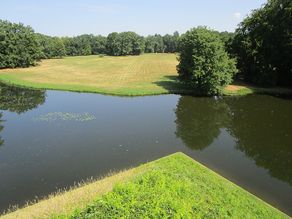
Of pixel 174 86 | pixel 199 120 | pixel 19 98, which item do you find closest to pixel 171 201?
pixel 199 120

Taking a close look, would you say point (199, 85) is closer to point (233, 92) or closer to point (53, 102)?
point (233, 92)

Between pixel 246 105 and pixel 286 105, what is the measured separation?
15.3ft

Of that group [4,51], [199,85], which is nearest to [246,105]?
[199,85]

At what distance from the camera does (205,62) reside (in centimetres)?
3631

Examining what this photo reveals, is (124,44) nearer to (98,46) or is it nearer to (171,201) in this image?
(98,46)

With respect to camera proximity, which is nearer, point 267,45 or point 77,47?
point 267,45

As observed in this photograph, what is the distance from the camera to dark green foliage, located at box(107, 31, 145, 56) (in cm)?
12456

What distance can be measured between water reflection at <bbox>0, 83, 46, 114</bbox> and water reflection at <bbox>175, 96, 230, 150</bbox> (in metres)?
17.2

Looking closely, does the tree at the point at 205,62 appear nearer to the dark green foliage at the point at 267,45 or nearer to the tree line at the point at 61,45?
the dark green foliage at the point at 267,45

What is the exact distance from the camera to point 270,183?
54.6 ft

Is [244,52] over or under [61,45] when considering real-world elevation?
over

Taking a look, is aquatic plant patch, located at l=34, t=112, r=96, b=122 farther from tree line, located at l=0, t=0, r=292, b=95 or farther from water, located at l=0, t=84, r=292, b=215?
tree line, located at l=0, t=0, r=292, b=95

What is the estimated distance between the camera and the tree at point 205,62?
36.0 metres

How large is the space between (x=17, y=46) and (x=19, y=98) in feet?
119
